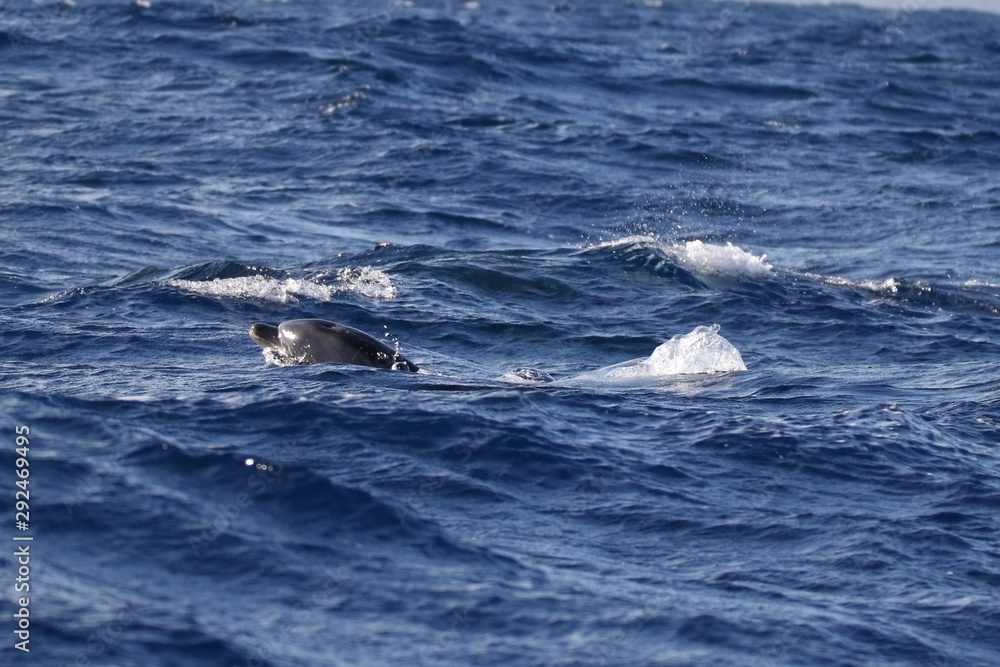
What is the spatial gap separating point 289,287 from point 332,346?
4.48 metres

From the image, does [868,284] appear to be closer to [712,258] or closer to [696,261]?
[712,258]

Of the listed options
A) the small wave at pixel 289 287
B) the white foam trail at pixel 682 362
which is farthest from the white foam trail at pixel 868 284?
the small wave at pixel 289 287

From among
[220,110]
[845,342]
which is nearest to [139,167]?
[220,110]

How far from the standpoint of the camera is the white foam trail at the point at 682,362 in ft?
44.1

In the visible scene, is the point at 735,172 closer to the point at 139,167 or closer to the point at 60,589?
the point at 139,167

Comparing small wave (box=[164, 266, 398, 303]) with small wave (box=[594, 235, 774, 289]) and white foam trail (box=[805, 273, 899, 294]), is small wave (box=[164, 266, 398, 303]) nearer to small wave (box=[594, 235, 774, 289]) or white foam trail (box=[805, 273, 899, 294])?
small wave (box=[594, 235, 774, 289])

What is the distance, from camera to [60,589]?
7.46 metres

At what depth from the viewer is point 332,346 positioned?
12172 millimetres

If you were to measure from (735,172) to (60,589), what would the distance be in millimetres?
20782

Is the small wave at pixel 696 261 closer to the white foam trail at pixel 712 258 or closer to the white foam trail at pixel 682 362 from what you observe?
the white foam trail at pixel 712 258

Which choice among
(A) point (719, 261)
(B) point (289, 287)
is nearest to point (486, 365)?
(B) point (289, 287)

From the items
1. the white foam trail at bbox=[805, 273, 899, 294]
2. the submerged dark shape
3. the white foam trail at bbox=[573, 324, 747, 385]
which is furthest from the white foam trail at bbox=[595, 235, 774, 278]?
the submerged dark shape

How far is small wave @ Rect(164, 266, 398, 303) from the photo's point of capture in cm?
1609

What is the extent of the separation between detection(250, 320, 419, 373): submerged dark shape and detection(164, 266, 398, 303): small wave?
12.1ft
